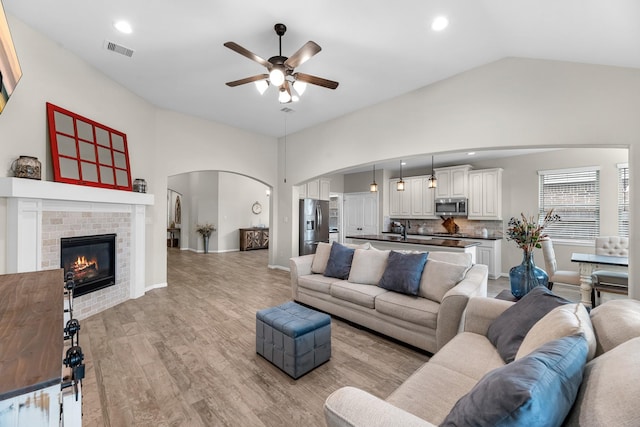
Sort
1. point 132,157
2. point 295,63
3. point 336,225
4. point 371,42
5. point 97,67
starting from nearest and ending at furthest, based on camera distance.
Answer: point 295,63 → point 371,42 → point 97,67 → point 132,157 → point 336,225

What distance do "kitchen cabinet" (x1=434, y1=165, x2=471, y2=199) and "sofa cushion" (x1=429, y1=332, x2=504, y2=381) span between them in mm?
5329

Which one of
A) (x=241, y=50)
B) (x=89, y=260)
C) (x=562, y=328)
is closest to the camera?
(x=562, y=328)

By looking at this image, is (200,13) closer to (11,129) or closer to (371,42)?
(371,42)

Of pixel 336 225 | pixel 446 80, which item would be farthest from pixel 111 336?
pixel 336 225

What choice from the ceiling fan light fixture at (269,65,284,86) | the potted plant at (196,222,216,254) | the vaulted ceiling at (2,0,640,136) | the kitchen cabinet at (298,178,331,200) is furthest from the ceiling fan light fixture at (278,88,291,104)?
the potted plant at (196,222,216,254)

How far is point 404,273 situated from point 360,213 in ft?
18.7

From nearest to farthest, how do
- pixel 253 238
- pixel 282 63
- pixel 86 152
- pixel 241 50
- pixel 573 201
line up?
pixel 241 50 < pixel 282 63 < pixel 86 152 < pixel 573 201 < pixel 253 238

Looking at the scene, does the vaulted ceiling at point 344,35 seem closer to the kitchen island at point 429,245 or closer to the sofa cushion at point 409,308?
the kitchen island at point 429,245

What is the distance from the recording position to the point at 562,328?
122cm

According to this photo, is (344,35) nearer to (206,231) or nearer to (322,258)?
(322,258)

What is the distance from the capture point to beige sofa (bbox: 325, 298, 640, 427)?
2.66 feet

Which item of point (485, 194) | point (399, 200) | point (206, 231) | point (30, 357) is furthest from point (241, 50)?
point (206, 231)

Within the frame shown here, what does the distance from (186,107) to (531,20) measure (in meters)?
4.87

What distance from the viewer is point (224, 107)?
189 inches
